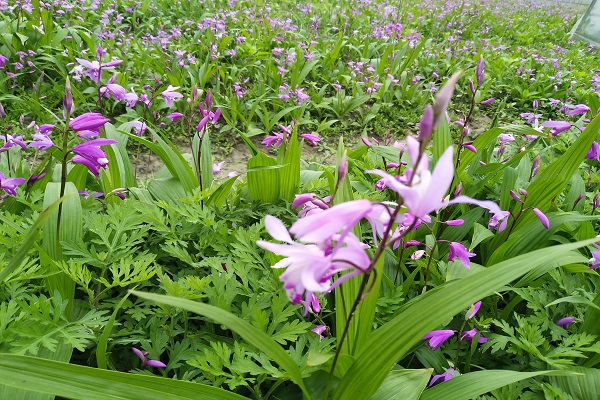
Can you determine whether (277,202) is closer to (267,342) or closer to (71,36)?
(267,342)

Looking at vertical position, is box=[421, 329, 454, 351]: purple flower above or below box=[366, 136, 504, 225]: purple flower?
below

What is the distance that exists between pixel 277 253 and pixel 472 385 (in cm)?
79

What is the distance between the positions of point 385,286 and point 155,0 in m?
6.86

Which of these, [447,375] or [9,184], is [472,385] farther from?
[9,184]

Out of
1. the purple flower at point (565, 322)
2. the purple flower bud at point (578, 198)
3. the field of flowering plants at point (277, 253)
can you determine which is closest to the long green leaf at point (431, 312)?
the field of flowering plants at point (277, 253)

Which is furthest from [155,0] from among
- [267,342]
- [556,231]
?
[267,342]

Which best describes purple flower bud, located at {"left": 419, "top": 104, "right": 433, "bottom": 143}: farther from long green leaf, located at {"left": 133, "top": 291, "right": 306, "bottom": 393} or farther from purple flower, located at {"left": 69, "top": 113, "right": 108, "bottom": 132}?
purple flower, located at {"left": 69, "top": 113, "right": 108, "bottom": 132}

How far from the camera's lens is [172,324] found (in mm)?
1188

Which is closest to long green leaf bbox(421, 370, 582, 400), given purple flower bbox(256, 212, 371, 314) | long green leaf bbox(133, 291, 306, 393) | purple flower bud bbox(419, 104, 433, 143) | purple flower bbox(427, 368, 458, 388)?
purple flower bbox(427, 368, 458, 388)

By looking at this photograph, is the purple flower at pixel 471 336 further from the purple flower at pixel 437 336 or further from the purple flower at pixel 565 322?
the purple flower at pixel 565 322

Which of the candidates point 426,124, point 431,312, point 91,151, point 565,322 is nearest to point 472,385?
point 431,312

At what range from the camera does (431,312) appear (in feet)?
2.70

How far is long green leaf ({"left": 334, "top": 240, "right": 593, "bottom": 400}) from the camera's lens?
0.80 meters

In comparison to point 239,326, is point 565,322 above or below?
below
